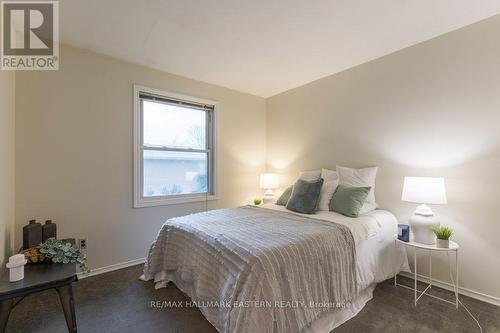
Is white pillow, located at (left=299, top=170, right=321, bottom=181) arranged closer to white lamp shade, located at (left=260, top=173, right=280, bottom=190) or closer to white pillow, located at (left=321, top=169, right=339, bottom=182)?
white pillow, located at (left=321, top=169, right=339, bottom=182)

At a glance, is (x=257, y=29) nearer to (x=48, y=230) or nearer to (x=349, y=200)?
(x=349, y=200)

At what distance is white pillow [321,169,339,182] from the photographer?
2.91m

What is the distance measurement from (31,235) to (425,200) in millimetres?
3374

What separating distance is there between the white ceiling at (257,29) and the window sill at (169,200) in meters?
1.69

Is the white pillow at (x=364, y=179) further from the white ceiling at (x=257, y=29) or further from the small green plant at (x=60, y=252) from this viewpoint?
the small green plant at (x=60, y=252)

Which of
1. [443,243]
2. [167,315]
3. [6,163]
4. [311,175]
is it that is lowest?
[167,315]

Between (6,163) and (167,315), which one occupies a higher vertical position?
(6,163)

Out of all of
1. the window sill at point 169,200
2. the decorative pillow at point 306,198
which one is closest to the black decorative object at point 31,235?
the window sill at point 169,200

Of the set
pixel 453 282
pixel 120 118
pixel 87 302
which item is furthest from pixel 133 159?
pixel 453 282

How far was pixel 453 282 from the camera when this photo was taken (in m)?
2.17

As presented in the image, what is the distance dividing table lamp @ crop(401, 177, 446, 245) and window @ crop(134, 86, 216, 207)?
8.13 ft

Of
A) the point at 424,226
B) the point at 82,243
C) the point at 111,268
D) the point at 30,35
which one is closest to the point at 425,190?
the point at 424,226

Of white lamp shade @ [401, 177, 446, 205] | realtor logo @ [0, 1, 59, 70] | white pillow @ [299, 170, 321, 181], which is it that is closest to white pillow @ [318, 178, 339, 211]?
white pillow @ [299, 170, 321, 181]

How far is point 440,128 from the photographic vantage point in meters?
2.28
